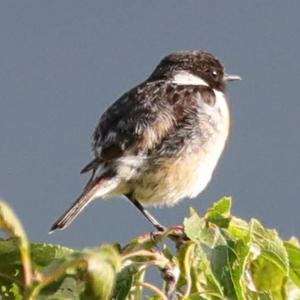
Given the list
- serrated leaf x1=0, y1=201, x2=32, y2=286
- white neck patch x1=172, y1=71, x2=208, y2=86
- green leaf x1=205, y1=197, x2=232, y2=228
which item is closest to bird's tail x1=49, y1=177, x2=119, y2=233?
white neck patch x1=172, y1=71, x2=208, y2=86

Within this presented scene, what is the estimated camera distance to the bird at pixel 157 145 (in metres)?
5.17

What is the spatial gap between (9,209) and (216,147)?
3.95m

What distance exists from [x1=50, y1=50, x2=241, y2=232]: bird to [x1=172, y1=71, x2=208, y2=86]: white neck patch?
0.57 ft

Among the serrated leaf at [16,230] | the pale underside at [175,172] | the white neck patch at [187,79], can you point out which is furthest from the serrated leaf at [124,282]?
the white neck patch at [187,79]

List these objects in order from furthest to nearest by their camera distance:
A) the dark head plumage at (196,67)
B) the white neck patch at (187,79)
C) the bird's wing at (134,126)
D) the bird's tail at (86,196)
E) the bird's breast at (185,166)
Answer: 1. the dark head plumage at (196,67)
2. the white neck patch at (187,79)
3. the bird's breast at (185,166)
4. the bird's wing at (134,126)
5. the bird's tail at (86,196)

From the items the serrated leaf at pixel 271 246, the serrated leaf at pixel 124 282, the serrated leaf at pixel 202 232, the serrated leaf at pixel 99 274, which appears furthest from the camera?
the serrated leaf at pixel 271 246

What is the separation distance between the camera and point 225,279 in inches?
80.7

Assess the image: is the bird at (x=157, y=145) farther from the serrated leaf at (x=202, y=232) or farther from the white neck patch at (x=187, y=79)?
the serrated leaf at (x=202, y=232)

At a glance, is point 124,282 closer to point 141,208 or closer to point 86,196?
point 86,196

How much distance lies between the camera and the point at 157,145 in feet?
17.3

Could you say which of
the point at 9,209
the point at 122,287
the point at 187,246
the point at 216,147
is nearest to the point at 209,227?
the point at 187,246

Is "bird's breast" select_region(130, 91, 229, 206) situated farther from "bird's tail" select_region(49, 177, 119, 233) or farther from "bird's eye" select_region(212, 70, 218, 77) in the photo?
"bird's eye" select_region(212, 70, 218, 77)

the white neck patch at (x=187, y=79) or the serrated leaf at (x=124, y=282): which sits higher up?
the white neck patch at (x=187, y=79)

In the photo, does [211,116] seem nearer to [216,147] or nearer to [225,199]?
[216,147]
